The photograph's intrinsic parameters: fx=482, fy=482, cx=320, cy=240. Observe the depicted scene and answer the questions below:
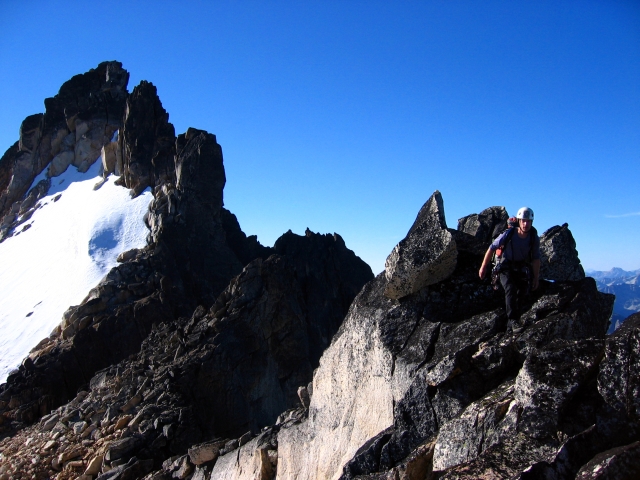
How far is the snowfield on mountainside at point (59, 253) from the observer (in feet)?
124

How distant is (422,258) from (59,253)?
45.0 m

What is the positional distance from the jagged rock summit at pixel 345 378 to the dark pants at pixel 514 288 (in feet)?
0.87

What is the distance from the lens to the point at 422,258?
10086 mm

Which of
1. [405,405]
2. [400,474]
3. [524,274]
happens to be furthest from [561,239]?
[400,474]

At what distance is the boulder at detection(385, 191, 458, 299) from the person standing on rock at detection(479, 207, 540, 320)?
1.08m

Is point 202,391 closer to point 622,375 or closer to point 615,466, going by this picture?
point 622,375

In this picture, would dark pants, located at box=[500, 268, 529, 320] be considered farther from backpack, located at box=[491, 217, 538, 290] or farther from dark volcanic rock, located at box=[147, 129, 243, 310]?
dark volcanic rock, located at box=[147, 129, 243, 310]

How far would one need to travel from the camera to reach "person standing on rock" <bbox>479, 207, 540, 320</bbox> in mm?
9102

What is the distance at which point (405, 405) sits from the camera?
856 cm

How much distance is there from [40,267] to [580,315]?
160 ft

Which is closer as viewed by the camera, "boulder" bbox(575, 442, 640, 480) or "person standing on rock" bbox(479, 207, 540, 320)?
"boulder" bbox(575, 442, 640, 480)

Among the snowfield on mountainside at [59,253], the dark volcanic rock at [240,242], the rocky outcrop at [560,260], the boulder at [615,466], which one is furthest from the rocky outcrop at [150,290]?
the boulder at [615,466]

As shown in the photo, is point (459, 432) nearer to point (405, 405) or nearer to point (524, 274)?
point (405, 405)

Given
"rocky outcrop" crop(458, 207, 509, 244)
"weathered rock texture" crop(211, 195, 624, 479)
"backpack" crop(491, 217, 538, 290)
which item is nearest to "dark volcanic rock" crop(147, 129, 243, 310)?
"weathered rock texture" crop(211, 195, 624, 479)
